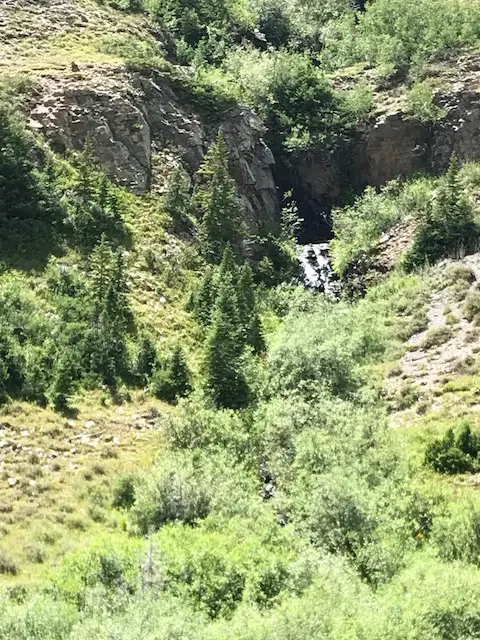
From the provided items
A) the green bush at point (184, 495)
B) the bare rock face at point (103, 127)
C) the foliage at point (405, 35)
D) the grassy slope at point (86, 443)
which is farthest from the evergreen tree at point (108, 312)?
the foliage at point (405, 35)

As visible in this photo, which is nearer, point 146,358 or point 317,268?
point 146,358

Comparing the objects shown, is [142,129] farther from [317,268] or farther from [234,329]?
[234,329]

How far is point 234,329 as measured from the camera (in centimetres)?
4075

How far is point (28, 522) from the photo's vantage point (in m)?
27.2

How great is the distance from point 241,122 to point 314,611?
54.9 metres

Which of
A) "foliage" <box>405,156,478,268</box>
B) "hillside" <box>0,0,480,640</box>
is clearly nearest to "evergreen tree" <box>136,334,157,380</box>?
"hillside" <box>0,0,480,640</box>

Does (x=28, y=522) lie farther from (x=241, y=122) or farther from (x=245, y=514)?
(x=241, y=122)

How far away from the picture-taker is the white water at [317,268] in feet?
193

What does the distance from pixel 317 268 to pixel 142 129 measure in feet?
60.2

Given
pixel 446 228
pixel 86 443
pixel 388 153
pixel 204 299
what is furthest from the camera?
pixel 388 153

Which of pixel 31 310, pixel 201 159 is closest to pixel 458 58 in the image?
pixel 201 159

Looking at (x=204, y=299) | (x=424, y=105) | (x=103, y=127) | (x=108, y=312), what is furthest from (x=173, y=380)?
(x=424, y=105)

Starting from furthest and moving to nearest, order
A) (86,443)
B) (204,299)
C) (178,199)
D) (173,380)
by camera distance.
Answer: (178,199) < (204,299) < (173,380) < (86,443)

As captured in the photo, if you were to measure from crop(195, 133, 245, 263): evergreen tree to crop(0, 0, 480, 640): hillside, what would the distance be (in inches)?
11.0
